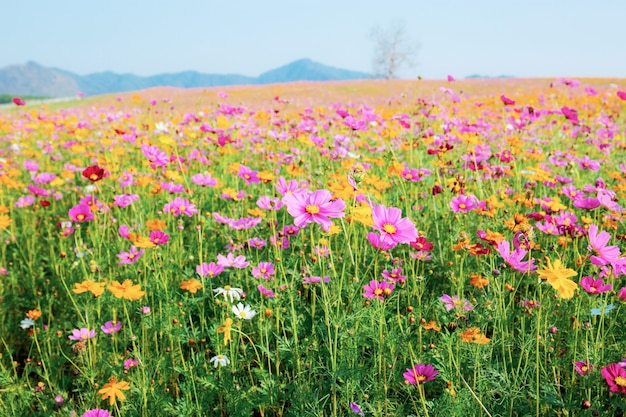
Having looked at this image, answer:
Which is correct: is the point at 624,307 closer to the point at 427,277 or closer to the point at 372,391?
the point at 427,277

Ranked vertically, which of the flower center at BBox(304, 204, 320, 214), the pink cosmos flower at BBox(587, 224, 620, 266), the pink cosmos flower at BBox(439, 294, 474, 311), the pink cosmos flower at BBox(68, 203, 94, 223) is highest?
the flower center at BBox(304, 204, 320, 214)

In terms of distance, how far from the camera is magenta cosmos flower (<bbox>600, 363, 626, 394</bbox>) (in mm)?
1055

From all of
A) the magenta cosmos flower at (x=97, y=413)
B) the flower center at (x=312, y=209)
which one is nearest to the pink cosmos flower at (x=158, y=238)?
the magenta cosmos flower at (x=97, y=413)

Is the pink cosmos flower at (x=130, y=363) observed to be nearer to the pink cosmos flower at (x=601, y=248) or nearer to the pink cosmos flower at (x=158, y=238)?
the pink cosmos flower at (x=158, y=238)

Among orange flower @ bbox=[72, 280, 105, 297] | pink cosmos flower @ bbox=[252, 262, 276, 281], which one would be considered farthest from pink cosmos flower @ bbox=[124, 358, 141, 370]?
pink cosmos flower @ bbox=[252, 262, 276, 281]

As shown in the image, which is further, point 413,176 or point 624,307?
point 413,176

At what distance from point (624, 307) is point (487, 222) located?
2.45 feet

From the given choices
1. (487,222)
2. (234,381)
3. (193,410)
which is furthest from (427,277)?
(193,410)

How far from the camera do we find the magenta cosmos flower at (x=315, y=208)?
1.19 meters

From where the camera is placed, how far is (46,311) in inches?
81.6

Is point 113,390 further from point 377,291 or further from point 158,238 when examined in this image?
point 377,291

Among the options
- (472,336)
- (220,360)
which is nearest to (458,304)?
(472,336)

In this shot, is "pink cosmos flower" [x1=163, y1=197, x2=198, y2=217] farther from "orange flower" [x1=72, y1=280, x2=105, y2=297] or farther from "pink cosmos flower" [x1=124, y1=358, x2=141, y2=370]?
"pink cosmos flower" [x1=124, y1=358, x2=141, y2=370]

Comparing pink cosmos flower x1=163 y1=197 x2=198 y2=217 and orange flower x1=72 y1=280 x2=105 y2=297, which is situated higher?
pink cosmos flower x1=163 y1=197 x2=198 y2=217
